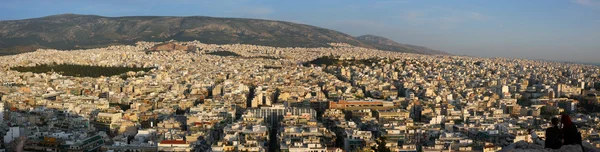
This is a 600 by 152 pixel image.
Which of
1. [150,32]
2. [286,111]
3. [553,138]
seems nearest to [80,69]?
[286,111]

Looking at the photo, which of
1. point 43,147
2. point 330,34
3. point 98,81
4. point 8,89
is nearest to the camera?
point 43,147

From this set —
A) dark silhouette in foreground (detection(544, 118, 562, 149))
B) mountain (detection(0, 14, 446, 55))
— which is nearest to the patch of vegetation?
mountain (detection(0, 14, 446, 55))

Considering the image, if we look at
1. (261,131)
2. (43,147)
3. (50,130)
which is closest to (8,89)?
(50,130)

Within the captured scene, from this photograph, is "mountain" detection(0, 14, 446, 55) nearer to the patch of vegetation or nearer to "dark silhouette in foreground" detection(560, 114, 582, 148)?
the patch of vegetation

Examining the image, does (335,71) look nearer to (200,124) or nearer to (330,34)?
(200,124)

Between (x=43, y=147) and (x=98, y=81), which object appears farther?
(x=98, y=81)

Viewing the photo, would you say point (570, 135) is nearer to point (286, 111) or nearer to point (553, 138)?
point (553, 138)
